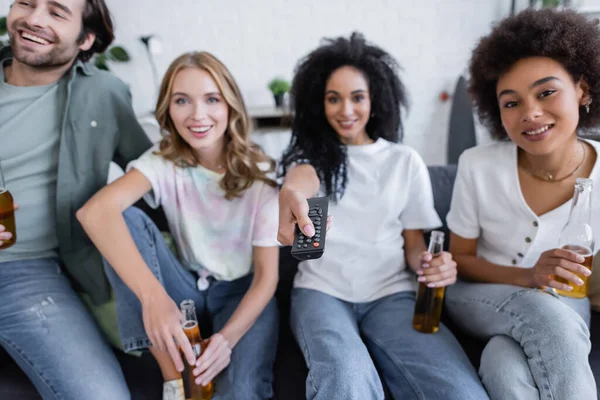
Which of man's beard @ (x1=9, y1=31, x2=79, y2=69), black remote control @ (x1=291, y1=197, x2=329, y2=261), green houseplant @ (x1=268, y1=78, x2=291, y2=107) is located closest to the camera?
black remote control @ (x1=291, y1=197, x2=329, y2=261)

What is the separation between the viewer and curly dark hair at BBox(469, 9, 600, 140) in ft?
3.49

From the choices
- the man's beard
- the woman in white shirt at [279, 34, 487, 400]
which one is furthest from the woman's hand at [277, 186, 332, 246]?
the man's beard

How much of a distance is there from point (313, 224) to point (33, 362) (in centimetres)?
77

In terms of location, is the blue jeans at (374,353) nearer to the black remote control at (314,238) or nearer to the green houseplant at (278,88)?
the black remote control at (314,238)

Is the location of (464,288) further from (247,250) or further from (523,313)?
(247,250)

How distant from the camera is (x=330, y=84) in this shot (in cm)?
128

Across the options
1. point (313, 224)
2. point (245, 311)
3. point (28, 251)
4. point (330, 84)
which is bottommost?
point (245, 311)

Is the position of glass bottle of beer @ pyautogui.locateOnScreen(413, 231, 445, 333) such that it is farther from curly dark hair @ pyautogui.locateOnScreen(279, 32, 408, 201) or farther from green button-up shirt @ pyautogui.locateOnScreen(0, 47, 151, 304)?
green button-up shirt @ pyautogui.locateOnScreen(0, 47, 151, 304)

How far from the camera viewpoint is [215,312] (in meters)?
1.27

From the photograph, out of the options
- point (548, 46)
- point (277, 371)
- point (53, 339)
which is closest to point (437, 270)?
point (277, 371)

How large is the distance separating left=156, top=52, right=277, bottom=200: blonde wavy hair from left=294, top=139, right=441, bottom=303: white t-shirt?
0.78 feet

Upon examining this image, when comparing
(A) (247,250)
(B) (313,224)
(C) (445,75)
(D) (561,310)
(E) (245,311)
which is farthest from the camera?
(C) (445,75)

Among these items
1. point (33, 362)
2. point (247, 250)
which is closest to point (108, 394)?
point (33, 362)

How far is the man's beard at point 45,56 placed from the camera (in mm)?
1212
